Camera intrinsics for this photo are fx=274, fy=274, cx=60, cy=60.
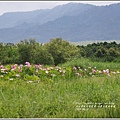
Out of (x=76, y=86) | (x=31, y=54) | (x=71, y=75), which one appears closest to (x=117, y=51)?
(x=31, y=54)

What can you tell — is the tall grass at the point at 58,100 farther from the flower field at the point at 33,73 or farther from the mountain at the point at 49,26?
the mountain at the point at 49,26

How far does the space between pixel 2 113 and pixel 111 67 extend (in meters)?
4.49

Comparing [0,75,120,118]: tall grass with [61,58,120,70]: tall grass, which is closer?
[0,75,120,118]: tall grass

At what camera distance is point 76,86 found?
3057mm

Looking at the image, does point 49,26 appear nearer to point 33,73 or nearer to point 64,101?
point 33,73

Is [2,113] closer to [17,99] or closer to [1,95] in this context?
[17,99]

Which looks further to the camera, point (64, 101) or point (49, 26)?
point (49, 26)

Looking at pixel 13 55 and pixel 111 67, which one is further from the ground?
pixel 13 55

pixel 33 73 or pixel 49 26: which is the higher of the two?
pixel 49 26

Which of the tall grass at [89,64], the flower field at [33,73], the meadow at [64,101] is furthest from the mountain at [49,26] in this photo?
the meadow at [64,101]

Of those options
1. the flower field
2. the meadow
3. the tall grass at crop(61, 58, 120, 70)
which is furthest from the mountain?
the meadow

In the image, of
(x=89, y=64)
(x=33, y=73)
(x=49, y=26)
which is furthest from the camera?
(x=49, y=26)

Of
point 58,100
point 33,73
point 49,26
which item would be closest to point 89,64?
point 33,73

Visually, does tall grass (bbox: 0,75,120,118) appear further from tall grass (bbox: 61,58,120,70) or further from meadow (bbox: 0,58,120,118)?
tall grass (bbox: 61,58,120,70)
